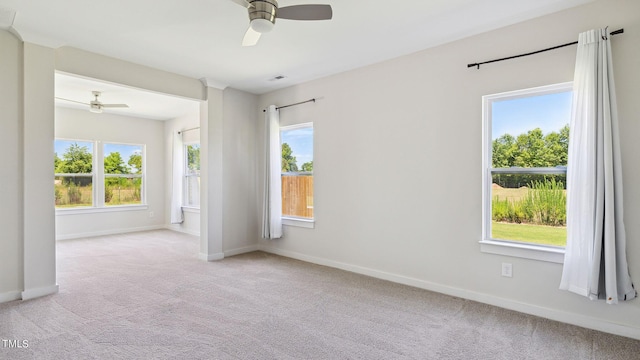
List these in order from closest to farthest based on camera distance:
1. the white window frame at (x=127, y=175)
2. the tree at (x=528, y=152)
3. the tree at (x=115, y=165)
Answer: the tree at (x=528, y=152)
the white window frame at (x=127, y=175)
the tree at (x=115, y=165)

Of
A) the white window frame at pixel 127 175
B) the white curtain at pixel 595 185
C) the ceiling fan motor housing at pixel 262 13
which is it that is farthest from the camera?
the white window frame at pixel 127 175

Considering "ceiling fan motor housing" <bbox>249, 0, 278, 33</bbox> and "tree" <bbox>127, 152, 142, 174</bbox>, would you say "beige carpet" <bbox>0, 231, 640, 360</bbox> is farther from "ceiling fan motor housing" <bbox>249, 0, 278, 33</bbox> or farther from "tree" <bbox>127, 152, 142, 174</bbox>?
"tree" <bbox>127, 152, 142, 174</bbox>

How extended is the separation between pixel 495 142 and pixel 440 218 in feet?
3.11

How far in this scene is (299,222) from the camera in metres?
5.02

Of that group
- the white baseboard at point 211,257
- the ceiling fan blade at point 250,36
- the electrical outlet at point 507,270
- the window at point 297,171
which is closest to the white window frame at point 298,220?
the window at point 297,171

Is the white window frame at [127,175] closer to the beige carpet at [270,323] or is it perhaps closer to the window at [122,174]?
the window at [122,174]

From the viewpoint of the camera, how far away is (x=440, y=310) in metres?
3.08

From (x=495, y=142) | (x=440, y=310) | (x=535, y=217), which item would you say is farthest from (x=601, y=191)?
(x=440, y=310)

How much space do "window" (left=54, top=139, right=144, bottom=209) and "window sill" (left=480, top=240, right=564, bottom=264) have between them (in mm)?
7355

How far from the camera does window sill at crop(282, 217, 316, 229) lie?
4.86 metres

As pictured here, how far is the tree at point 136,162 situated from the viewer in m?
7.58

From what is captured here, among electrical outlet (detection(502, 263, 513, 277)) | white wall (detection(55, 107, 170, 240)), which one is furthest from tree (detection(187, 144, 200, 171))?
electrical outlet (detection(502, 263, 513, 277))

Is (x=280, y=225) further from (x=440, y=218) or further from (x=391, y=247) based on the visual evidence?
(x=440, y=218)

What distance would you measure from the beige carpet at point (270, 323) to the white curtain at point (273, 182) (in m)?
1.03
